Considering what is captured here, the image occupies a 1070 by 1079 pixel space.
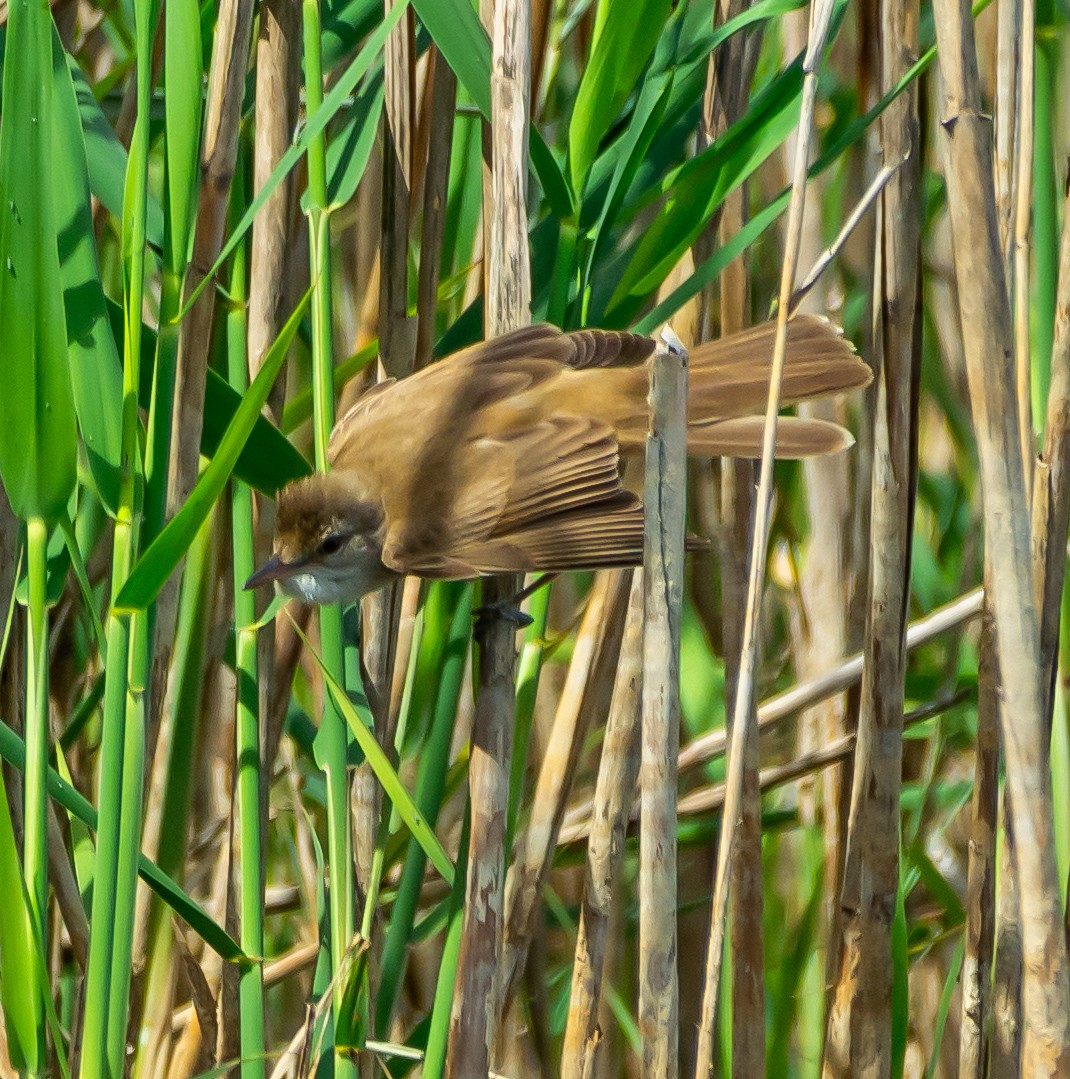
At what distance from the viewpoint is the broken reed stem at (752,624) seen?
1.11 m

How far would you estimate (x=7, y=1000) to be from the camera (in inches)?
45.6

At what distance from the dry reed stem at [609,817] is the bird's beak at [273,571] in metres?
0.41

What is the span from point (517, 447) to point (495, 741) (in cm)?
61

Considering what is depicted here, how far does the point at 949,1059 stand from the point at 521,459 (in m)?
1.21

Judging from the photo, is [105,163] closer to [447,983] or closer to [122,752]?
[122,752]

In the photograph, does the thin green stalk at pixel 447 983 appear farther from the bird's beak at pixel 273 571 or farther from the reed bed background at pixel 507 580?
the bird's beak at pixel 273 571

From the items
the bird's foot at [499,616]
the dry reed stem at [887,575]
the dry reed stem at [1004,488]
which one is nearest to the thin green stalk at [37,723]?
the bird's foot at [499,616]

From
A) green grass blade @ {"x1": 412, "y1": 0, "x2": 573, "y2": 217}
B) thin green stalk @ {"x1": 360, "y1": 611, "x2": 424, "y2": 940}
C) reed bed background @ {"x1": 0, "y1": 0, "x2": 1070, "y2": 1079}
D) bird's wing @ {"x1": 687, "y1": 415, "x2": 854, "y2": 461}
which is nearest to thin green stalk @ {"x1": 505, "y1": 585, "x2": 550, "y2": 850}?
reed bed background @ {"x1": 0, "y1": 0, "x2": 1070, "y2": 1079}

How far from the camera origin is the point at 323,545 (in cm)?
167

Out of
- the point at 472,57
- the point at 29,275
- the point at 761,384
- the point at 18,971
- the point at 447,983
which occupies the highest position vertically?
the point at 472,57

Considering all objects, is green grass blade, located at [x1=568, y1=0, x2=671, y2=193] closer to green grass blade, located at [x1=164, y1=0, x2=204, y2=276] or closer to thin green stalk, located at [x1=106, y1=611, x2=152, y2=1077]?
green grass blade, located at [x1=164, y1=0, x2=204, y2=276]

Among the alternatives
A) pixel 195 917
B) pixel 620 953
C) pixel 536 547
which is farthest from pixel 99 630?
pixel 620 953

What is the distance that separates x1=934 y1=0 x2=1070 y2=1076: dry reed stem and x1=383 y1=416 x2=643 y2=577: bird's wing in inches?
21.8

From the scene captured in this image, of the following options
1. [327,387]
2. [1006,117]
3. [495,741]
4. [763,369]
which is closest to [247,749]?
[495,741]
